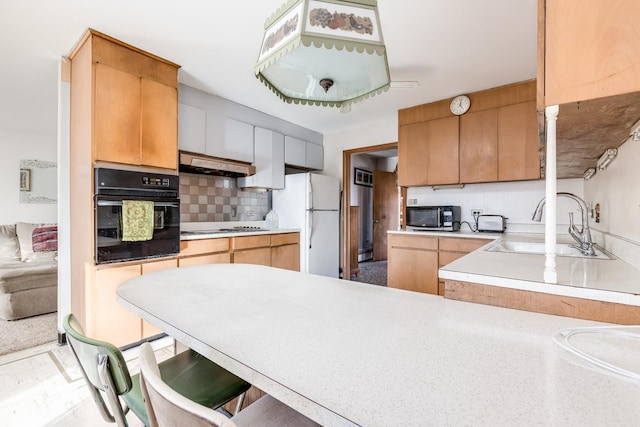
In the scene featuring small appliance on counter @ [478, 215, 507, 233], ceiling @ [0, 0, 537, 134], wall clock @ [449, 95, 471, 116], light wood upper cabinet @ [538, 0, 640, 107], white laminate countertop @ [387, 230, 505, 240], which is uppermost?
ceiling @ [0, 0, 537, 134]

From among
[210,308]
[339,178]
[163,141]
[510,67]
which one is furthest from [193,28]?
[339,178]

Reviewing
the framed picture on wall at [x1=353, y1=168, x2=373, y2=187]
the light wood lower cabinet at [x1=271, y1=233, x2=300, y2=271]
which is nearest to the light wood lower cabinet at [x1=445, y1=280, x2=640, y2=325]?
the light wood lower cabinet at [x1=271, y1=233, x2=300, y2=271]

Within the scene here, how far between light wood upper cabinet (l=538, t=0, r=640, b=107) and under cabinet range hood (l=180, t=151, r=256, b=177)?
2787 millimetres

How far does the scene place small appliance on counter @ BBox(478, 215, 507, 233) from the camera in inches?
123

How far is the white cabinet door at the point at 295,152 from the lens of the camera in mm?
4133

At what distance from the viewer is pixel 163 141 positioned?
249cm

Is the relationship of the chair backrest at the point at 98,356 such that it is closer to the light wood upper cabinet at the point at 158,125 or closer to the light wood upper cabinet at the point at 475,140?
the light wood upper cabinet at the point at 158,125

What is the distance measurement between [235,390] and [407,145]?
333cm

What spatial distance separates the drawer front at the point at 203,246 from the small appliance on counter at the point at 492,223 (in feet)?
9.03

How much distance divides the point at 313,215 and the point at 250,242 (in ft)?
3.43

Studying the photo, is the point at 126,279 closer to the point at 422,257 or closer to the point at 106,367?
the point at 106,367

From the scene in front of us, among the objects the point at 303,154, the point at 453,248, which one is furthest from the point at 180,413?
the point at 303,154

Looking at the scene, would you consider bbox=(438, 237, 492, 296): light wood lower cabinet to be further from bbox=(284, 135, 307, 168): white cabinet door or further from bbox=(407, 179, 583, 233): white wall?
bbox=(284, 135, 307, 168): white cabinet door

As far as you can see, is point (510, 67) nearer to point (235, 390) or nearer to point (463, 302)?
point (463, 302)
